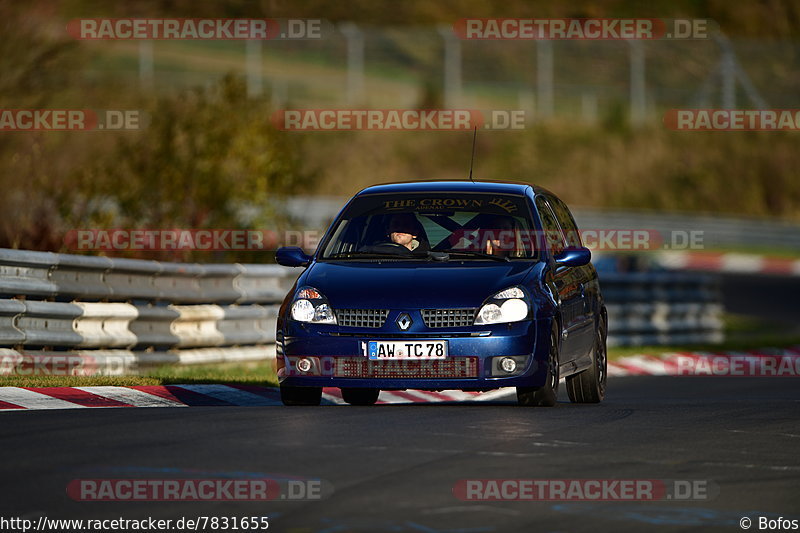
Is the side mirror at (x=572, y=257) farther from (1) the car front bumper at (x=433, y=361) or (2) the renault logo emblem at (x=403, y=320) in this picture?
(2) the renault logo emblem at (x=403, y=320)

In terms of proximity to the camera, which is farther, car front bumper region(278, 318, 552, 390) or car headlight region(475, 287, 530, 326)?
car headlight region(475, 287, 530, 326)

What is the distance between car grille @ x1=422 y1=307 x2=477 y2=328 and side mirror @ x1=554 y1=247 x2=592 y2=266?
1366 mm

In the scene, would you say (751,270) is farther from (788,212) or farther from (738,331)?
(738,331)

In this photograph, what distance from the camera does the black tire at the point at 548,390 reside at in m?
11.5

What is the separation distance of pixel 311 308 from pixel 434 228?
4.62 ft

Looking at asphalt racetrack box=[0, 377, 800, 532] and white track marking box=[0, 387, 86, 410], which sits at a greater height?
white track marking box=[0, 387, 86, 410]

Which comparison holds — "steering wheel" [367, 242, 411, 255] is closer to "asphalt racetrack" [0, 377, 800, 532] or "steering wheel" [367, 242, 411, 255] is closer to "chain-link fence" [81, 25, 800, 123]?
"asphalt racetrack" [0, 377, 800, 532]

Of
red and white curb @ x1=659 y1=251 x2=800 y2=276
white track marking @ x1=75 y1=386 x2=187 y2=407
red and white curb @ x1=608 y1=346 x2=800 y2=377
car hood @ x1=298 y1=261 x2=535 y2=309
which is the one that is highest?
car hood @ x1=298 y1=261 x2=535 y2=309

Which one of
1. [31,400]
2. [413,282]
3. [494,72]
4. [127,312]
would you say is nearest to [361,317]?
[413,282]

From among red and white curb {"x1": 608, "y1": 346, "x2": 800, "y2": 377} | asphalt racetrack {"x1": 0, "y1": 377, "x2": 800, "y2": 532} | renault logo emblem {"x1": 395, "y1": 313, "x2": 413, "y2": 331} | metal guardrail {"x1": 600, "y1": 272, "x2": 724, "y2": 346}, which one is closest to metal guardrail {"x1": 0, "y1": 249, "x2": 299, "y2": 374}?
asphalt racetrack {"x1": 0, "y1": 377, "x2": 800, "y2": 532}

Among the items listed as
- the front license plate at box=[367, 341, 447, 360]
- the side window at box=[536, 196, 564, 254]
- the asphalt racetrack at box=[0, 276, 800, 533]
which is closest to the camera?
the asphalt racetrack at box=[0, 276, 800, 533]

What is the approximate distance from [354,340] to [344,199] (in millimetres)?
36074

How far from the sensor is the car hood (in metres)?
11.1

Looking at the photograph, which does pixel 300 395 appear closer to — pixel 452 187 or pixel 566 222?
pixel 452 187
